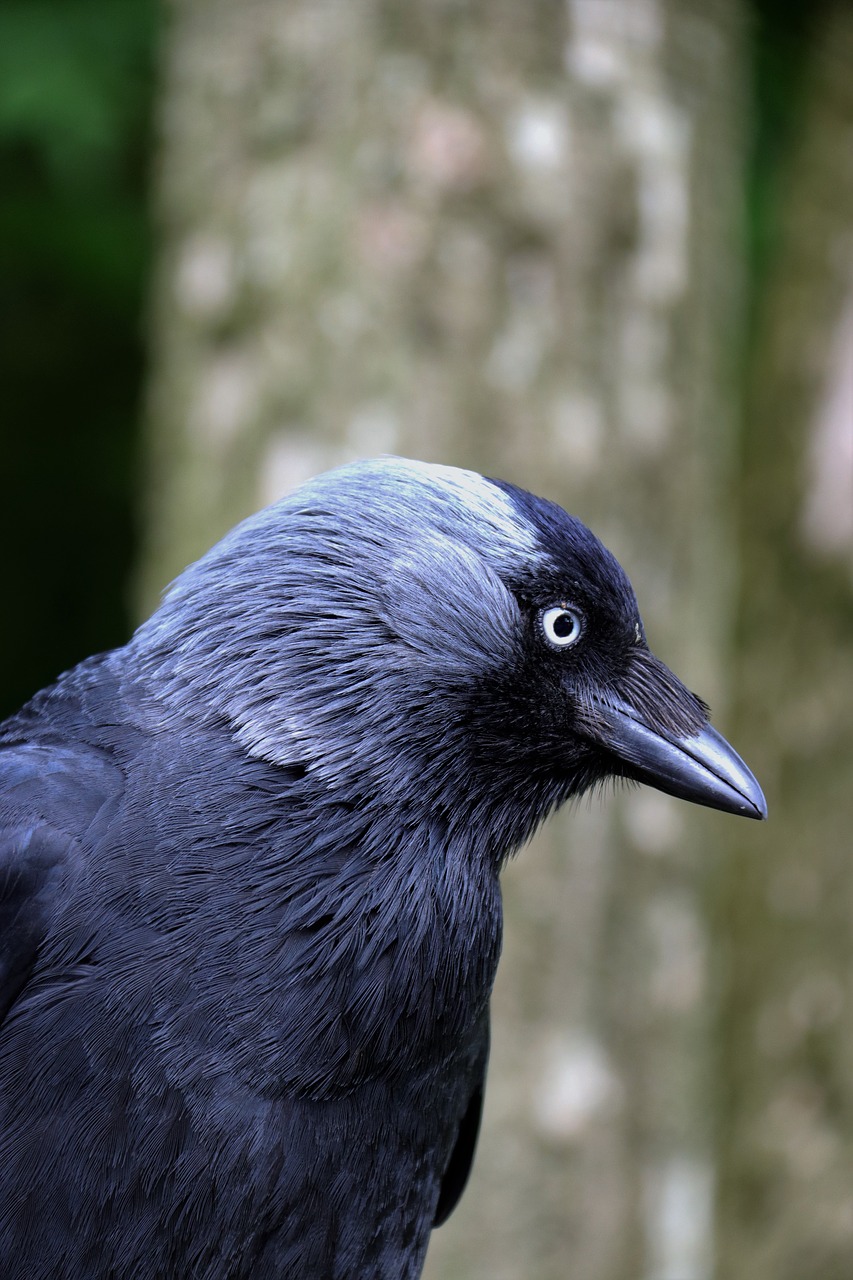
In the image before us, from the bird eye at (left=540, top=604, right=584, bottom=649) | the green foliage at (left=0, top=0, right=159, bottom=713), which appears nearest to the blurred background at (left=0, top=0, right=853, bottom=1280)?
the green foliage at (left=0, top=0, right=159, bottom=713)

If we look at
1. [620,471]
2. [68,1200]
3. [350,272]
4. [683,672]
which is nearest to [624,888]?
[683,672]

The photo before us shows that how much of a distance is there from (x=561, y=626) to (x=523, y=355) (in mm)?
1666

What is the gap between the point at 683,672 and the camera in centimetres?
416

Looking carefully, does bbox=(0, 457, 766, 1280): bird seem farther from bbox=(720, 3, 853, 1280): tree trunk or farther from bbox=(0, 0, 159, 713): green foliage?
bbox=(0, 0, 159, 713): green foliage

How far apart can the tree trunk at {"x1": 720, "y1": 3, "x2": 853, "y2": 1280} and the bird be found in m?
2.69

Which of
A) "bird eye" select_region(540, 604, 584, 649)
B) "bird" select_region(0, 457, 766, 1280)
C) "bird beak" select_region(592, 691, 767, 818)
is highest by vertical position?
"bird eye" select_region(540, 604, 584, 649)

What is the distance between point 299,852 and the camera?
215 cm

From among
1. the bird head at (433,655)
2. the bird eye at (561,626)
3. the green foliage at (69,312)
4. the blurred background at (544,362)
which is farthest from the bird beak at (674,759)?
the green foliage at (69,312)

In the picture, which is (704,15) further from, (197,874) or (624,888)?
(197,874)

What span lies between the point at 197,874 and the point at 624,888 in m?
2.14

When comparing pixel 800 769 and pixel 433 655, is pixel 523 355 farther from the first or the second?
pixel 800 769

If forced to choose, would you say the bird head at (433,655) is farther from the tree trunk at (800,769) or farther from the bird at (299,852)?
the tree trunk at (800,769)

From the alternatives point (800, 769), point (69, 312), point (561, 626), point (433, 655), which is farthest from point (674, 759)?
point (69, 312)

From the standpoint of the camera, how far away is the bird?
2021 millimetres
